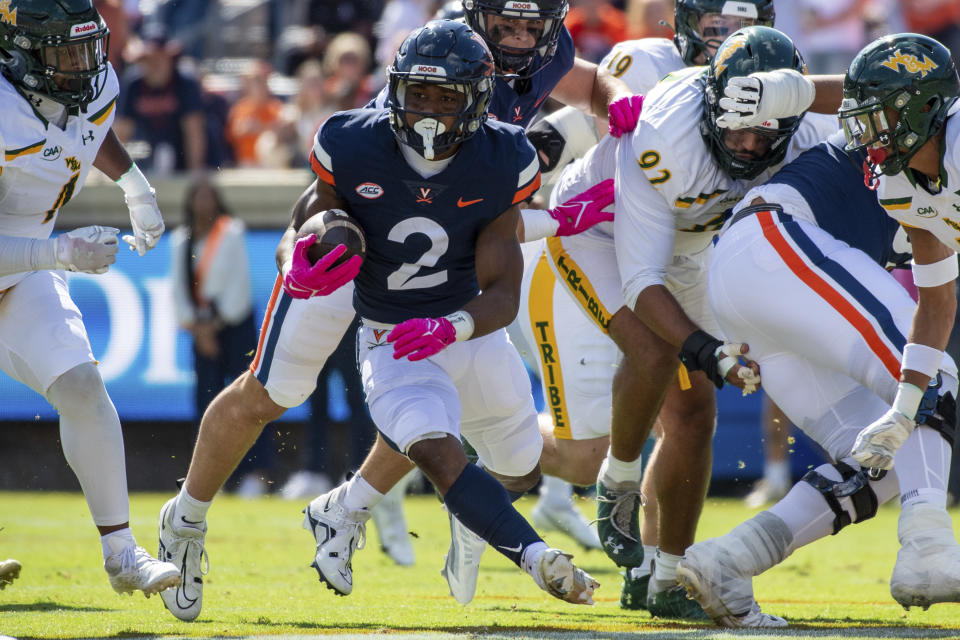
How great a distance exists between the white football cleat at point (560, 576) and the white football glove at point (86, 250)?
152cm

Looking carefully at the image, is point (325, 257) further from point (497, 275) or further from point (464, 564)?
point (464, 564)

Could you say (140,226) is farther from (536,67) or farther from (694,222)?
(694,222)

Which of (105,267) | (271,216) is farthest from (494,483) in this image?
(271,216)

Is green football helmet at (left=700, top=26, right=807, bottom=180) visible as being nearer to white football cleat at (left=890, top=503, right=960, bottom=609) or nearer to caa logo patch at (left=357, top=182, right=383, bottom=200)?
caa logo patch at (left=357, top=182, right=383, bottom=200)

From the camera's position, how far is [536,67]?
16.0ft

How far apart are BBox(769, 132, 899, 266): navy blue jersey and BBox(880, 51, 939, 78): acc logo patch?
0.43 meters

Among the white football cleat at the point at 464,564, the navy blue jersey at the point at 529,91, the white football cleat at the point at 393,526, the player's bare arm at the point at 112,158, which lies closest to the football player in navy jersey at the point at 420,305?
the white football cleat at the point at 464,564

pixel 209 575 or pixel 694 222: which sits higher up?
pixel 694 222

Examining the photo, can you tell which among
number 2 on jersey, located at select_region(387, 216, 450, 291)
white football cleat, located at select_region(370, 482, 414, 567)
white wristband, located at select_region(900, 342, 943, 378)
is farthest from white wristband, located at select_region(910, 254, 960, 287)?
white football cleat, located at select_region(370, 482, 414, 567)

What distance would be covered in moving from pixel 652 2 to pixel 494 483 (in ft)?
18.8

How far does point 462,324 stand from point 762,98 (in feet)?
3.89

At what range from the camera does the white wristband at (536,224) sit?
470 cm

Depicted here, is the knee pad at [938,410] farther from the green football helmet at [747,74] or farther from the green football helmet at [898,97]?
the green football helmet at [747,74]

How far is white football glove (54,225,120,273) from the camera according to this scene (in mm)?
3812
